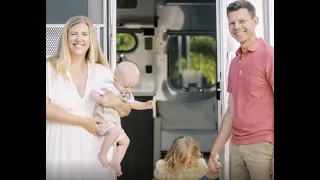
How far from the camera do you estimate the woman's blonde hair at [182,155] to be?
319 centimetres

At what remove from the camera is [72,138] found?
3123 millimetres

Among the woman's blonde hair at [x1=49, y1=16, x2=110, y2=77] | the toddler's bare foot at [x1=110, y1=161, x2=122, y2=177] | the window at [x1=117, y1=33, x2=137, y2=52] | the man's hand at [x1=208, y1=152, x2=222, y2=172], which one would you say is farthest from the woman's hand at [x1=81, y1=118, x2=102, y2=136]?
the window at [x1=117, y1=33, x2=137, y2=52]

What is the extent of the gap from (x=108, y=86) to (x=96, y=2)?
0.63 m

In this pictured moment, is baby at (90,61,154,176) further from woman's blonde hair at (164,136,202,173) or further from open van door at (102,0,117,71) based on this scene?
woman's blonde hair at (164,136,202,173)

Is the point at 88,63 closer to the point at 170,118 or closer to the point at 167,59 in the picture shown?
the point at 170,118

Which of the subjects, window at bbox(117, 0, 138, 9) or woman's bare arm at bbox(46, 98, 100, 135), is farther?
window at bbox(117, 0, 138, 9)

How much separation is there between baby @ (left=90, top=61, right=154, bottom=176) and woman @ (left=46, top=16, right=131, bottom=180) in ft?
0.12

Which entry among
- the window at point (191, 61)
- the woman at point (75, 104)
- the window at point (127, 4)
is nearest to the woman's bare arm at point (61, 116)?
the woman at point (75, 104)

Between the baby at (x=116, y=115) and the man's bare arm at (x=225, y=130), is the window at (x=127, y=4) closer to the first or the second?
the baby at (x=116, y=115)

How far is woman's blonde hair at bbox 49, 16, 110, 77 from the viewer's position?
10.3ft

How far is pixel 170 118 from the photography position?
413 cm

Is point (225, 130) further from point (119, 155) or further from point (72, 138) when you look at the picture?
point (72, 138)

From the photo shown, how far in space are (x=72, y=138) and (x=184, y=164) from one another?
0.83m

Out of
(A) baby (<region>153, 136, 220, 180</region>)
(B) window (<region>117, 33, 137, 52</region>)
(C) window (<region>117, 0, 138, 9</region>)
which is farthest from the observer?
(B) window (<region>117, 33, 137, 52</region>)
